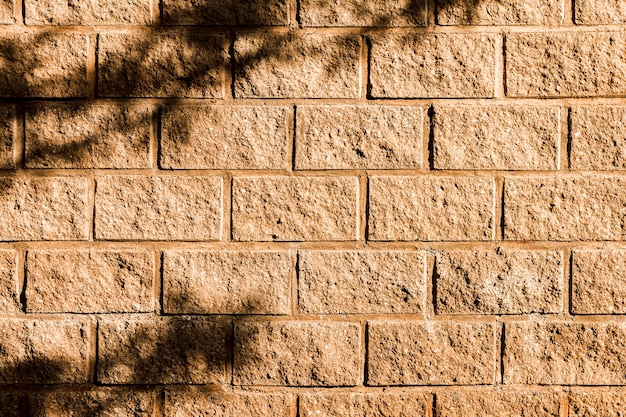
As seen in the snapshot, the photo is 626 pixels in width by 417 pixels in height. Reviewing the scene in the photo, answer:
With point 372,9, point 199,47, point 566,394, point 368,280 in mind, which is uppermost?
point 372,9

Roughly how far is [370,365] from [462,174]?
84cm

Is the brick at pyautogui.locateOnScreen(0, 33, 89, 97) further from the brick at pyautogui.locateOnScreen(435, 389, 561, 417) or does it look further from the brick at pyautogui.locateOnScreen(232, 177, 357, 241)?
the brick at pyautogui.locateOnScreen(435, 389, 561, 417)

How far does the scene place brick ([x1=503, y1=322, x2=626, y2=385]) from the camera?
2.21 m

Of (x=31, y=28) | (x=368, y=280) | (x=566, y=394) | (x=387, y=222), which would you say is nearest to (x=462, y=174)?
(x=387, y=222)

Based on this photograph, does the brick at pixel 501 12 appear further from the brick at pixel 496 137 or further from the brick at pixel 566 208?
the brick at pixel 566 208

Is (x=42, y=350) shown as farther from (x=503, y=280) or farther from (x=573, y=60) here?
(x=573, y=60)

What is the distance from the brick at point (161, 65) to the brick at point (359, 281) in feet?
2.59

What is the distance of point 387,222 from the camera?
7.23 ft

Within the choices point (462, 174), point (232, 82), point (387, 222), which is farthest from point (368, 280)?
point (232, 82)

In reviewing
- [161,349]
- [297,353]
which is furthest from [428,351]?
[161,349]

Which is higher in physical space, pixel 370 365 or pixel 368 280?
pixel 368 280

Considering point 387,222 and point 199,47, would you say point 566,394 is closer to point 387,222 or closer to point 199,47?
point 387,222

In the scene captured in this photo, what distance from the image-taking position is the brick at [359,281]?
220 centimetres

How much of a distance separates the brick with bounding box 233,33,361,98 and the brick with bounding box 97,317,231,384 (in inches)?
37.3
